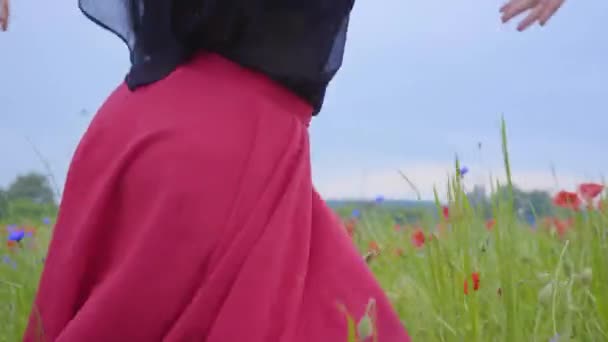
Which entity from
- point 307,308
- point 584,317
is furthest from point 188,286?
point 584,317

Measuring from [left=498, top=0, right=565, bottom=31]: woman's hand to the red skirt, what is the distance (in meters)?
0.35

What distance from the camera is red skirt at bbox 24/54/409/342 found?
1295 mm

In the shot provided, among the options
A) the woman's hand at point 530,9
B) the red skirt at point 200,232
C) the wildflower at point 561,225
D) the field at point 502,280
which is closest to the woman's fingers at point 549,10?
the woman's hand at point 530,9

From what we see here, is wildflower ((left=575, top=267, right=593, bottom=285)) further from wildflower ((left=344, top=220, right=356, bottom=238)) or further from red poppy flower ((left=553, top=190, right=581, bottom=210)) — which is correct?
wildflower ((left=344, top=220, right=356, bottom=238))

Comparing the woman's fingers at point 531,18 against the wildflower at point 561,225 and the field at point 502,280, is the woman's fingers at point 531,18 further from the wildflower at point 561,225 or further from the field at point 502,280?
the wildflower at point 561,225

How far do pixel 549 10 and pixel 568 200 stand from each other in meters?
0.54

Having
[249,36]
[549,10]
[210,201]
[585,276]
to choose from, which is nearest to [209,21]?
[249,36]

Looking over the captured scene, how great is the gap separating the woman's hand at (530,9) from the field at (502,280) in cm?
26

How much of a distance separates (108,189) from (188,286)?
0.18 meters

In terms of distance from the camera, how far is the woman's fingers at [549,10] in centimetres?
150

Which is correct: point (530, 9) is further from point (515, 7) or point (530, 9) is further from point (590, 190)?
point (590, 190)

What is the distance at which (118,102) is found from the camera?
1.43 m

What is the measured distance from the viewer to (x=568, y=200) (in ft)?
6.32

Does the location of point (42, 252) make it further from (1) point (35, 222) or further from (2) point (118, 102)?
(2) point (118, 102)
